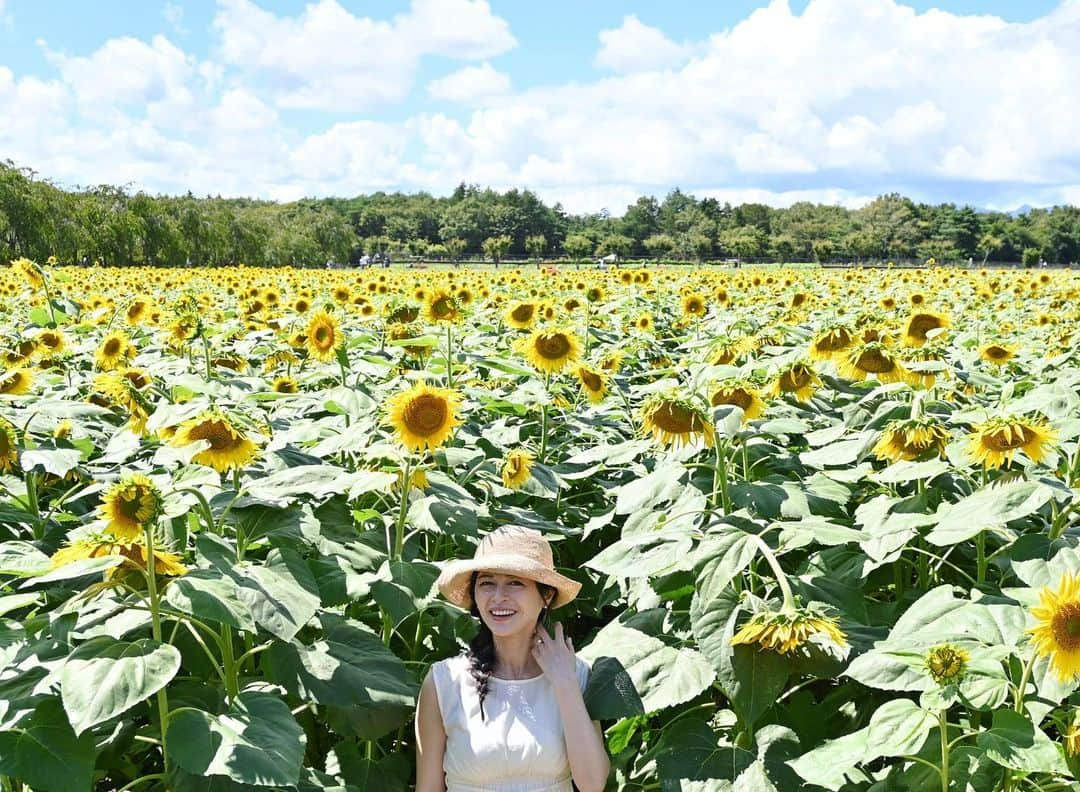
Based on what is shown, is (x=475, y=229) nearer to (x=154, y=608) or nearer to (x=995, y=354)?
(x=995, y=354)

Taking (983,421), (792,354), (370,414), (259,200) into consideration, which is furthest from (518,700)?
(259,200)

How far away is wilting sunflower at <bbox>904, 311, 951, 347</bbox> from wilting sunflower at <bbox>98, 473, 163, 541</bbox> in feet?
13.8

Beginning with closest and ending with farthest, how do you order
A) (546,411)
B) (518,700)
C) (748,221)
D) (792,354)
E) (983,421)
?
(983,421)
(518,700)
(792,354)
(546,411)
(748,221)

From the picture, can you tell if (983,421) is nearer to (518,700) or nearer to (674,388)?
(674,388)

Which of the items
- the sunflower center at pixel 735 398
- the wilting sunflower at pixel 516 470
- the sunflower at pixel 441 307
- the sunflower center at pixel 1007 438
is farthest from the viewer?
the sunflower at pixel 441 307

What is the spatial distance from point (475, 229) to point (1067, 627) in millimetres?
84940

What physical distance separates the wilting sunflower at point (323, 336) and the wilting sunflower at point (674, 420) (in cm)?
266

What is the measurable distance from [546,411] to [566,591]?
1820 mm

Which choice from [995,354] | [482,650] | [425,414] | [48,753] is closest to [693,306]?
[995,354]

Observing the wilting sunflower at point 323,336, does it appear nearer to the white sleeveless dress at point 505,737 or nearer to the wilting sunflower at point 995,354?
the white sleeveless dress at point 505,737

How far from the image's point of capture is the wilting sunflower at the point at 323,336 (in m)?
5.17

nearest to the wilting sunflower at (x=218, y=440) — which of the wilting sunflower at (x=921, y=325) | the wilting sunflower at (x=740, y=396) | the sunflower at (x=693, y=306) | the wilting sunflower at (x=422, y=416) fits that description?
the wilting sunflower at (x=422, y=416)

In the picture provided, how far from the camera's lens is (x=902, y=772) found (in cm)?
212

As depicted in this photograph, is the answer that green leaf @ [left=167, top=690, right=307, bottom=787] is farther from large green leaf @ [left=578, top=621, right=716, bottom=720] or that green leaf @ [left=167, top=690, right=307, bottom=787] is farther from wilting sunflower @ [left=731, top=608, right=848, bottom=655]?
wilting sunflower @ [left=731, top=608, right=848, bottom=655]
